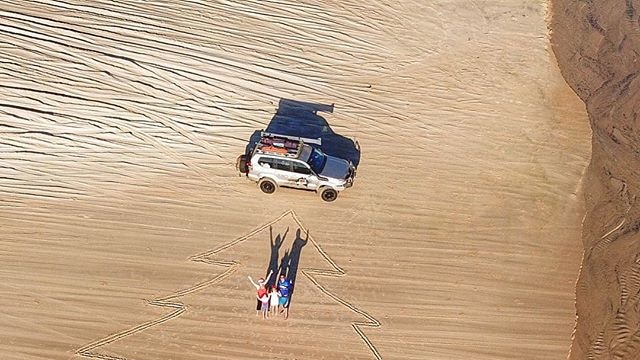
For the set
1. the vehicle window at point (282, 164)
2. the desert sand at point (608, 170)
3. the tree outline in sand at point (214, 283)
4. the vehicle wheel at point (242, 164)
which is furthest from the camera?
the vehicle wheel at point (242, 164)

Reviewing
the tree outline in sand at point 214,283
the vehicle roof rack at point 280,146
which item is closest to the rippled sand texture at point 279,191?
the tree outline in sand at point 214,283

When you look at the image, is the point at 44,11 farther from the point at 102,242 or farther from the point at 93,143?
the point at 102,242

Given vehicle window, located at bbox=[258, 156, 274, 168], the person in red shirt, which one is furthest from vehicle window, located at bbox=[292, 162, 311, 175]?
the person in red shirt

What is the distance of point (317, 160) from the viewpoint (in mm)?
18438

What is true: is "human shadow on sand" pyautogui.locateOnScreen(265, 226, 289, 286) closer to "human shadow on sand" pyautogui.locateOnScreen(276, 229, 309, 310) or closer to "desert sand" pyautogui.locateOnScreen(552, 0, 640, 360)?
"human shadow on sand" pyautogui.locateOnScreen(276, 229, 309, 310)

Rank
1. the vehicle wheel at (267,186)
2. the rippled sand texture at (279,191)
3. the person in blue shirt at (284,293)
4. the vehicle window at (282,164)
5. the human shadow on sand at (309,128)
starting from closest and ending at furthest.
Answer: the person in blue shirt at (284,293), the rippled sand texture at (279,191), the vehicle window at (282,164), the vehicle wheel at (267,186), the human shadow on sand at (309,128)

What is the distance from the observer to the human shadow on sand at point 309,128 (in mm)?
20406

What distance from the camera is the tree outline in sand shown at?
15006mm

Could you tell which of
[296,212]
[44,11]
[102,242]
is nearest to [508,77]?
[296,212]

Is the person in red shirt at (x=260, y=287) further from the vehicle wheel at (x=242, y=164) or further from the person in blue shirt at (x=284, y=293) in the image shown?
the vehicle wheel at (x=242, y=164)

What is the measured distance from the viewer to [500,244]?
17.9m

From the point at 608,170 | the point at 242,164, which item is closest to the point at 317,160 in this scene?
the point at 242,164

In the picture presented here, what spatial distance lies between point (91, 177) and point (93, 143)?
4.85 feet

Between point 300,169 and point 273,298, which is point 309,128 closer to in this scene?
point 300,169
